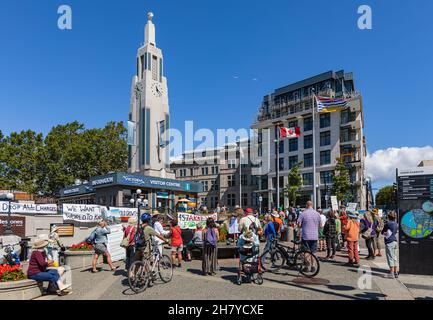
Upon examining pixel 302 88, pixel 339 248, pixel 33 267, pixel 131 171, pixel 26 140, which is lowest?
pixel 339 248

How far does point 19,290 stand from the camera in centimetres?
782

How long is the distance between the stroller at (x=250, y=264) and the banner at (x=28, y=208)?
15.1 metres

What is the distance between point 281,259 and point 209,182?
74.9 meters

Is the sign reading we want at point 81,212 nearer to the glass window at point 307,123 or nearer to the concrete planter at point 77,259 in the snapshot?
the concrete planter at point 77,259

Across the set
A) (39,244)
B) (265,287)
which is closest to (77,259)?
(39,244)

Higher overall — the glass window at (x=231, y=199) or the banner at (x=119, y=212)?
the banner at (x=119, y=212)

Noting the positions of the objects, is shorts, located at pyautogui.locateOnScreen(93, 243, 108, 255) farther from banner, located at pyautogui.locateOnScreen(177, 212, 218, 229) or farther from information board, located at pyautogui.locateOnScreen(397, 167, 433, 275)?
information board, located at pyautogui.locateOnScreen(397, 167, 433, 275)

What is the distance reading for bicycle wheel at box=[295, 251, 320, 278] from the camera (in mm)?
10102

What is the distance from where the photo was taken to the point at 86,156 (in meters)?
55.5

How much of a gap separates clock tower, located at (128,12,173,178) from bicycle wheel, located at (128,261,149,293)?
3903 centimetres

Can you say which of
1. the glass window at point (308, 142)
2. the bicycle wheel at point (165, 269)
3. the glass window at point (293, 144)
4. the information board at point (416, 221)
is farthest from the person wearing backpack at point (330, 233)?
the glass window at point (293, 144)

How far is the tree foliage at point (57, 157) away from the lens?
5319 centimetres

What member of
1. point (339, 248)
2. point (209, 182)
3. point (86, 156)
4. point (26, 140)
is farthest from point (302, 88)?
point (339, 248)
